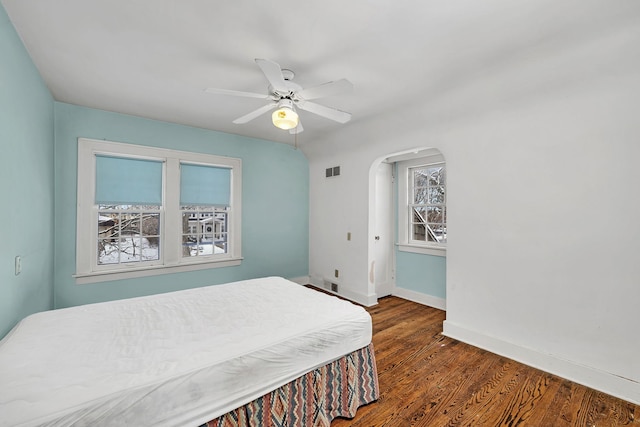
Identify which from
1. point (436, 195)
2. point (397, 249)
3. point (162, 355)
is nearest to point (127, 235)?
point (162, 355)

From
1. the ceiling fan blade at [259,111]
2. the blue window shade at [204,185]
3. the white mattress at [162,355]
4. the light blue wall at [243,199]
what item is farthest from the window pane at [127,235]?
the ceiling fan blade at [259,111]

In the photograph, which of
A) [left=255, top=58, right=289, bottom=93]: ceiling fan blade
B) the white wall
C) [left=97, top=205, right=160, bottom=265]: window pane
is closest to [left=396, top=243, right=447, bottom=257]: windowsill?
the white wall

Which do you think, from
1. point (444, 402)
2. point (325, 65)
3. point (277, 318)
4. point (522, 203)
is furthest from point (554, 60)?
point (277, 318)

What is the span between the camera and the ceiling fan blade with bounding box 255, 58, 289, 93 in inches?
66.6

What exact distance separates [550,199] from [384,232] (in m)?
2.24

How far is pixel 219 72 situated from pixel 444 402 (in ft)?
→ 10.2

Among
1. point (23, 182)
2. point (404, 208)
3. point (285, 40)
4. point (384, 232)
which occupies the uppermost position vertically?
point (285, 40)

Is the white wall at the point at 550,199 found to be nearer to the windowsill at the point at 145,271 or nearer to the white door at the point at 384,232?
the white door at the point at 384,232

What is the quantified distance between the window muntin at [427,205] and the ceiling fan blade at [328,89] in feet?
8.07

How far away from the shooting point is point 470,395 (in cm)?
199

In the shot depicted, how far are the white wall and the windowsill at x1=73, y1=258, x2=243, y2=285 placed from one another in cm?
306

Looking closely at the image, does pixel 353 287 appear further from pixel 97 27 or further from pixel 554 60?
pixel 97 27

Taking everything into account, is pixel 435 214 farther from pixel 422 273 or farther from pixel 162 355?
pixel 162 355

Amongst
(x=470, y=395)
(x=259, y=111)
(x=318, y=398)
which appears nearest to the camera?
(x=318, y=398)
